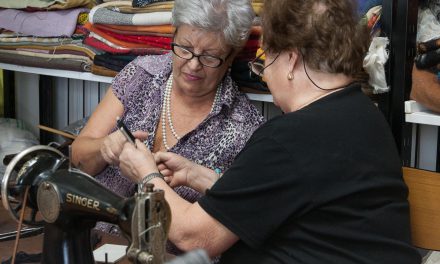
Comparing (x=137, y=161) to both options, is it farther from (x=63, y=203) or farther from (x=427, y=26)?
(x=427, y=26)

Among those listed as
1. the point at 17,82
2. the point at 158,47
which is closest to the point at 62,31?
the point at 158,47

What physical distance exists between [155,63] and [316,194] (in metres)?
0.92

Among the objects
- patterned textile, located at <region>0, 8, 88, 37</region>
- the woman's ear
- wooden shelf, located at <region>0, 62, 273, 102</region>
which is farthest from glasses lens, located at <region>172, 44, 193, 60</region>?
patterned textile, located at <region>0, 8, 88, 37</region>

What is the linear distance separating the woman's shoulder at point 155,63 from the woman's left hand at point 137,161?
503 mm

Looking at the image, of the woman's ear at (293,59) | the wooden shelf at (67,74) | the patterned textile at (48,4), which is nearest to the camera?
the woman's ear at (293,59)

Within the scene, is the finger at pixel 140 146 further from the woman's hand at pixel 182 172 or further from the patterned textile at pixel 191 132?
the patterned textile at pixel 191 132

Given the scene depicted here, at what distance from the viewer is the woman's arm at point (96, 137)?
165 centimetres

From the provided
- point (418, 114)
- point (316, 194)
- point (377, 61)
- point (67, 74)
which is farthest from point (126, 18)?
point (316, 194)

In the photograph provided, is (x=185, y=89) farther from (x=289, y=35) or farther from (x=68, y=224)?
(x=68, y=224)

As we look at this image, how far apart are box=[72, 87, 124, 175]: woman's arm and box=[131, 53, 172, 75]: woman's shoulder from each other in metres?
0.13

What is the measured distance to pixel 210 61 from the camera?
1.62m

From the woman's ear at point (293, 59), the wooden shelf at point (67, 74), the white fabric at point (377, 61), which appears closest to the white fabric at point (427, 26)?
the white fabric at point (377, 61)

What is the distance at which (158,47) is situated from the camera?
1876mm

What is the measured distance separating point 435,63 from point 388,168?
373mm
